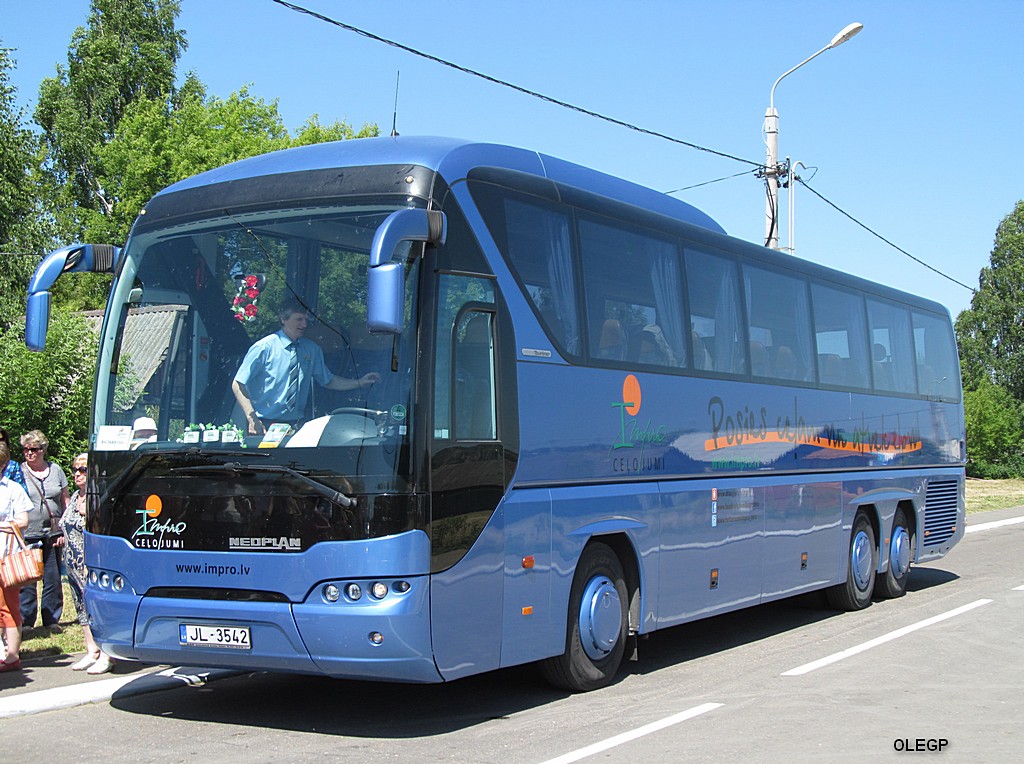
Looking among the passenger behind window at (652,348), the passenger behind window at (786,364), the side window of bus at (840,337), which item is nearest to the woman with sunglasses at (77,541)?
the passenger behind window at (652,348)

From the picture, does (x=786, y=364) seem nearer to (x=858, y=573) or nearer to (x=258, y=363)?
(x=858, y=573)

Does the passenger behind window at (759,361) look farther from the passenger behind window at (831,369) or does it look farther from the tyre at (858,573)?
the tyre at (858,573)

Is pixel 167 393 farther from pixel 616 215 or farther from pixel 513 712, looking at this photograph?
pixel 616 215

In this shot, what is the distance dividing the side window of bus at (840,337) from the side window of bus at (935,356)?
213 centimetres

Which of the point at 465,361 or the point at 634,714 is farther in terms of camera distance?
the point at 634,714

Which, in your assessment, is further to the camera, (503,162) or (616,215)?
(616,215)

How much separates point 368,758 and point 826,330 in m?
8.22

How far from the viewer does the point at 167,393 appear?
751cm

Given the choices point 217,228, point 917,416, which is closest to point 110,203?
point 917,416

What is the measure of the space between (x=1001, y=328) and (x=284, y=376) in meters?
76.6

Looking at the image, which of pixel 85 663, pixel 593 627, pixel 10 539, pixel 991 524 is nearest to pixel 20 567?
pixel 10 539

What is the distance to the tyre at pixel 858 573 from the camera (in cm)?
1367

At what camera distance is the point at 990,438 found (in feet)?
187

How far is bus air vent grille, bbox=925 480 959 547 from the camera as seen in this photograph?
15.8m
